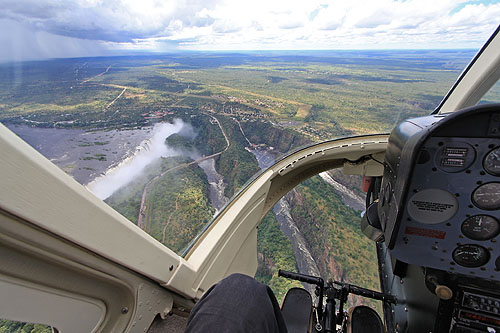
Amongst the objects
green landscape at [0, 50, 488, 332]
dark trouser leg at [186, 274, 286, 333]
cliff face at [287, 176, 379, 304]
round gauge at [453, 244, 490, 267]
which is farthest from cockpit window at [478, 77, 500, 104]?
dark trouser leg at [186, 274, 286, 333]

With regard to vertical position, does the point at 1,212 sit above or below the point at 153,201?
below

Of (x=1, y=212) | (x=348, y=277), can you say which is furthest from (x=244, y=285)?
(x=348, y=277)

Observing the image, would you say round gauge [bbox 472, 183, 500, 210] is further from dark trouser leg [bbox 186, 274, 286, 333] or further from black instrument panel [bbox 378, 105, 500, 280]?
dark trouser leg [bbox 186, 274, 286, 333]

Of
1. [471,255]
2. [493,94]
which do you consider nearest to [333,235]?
[471,255]

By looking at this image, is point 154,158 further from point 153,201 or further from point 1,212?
point 1,212

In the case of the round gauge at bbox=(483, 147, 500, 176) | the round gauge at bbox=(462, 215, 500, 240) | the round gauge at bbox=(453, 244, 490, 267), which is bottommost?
the round gauge at bbox=(453, 244, 490, 267)

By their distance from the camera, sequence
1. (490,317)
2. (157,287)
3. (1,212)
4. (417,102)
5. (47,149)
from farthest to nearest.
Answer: (417,102)
(490,317)
(157,287)
(47,149)
(1,212)

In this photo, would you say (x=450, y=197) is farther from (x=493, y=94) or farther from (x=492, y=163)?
(x=493, y=94)
